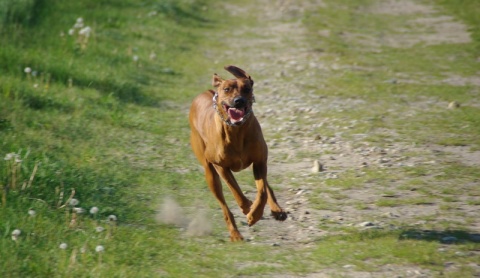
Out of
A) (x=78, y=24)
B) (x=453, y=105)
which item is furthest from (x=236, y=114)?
(x=78, y=24)

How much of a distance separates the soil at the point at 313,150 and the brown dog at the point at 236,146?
0.27 metres

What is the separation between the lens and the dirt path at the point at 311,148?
6383 mm

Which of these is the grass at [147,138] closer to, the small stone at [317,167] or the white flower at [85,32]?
the white flower at [85,32]

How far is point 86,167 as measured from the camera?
763 cm

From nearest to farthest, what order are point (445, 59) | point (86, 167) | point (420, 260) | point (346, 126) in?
point (420, 260) → point (86, 167) → point (346, 126) → point (445, 59)

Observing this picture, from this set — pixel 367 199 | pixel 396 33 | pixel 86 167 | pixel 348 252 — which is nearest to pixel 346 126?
pixel 367 199

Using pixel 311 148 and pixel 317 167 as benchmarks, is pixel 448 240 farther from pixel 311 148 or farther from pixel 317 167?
pixel 311 148

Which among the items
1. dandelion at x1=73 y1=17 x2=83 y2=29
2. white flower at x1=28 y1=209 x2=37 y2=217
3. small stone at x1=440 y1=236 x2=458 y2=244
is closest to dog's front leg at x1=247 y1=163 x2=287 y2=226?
small stone at x1=440 y1=236 x2=458 y2=244

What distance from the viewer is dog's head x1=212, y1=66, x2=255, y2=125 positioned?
579 centimetres

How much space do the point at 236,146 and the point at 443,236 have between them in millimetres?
1550

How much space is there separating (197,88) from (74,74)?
5.66 feet

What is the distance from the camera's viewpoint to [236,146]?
19.7 feet

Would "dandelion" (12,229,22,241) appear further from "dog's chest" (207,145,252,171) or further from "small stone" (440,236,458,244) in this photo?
"small stone" (440,236,458,244)

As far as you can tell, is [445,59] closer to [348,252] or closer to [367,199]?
[367,199]
